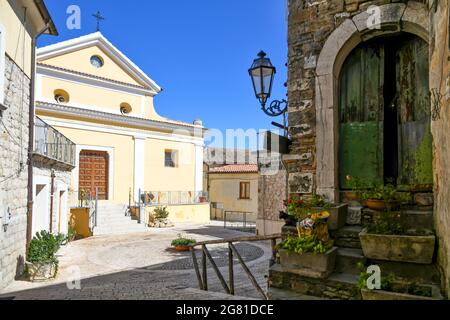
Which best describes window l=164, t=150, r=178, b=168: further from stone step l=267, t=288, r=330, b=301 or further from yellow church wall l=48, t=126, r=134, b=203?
stone step l=267, t=288, r=330, b=301

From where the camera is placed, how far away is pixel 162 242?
12.0m

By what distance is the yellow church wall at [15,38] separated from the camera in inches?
242

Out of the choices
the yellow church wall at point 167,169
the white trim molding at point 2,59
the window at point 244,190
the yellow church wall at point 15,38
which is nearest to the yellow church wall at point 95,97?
the yellow church wall at point 167,169

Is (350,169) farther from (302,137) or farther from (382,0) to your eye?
(382,0)

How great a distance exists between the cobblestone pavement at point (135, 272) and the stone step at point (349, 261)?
1.08 m

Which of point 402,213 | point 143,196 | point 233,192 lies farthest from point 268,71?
point 233,192

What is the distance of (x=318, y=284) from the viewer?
3.28 m

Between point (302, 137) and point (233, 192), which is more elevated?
point (302, 137)

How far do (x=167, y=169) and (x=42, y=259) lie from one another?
12.4 meters

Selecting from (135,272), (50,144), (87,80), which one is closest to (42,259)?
(135,272)

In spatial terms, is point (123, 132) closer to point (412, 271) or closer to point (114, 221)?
point (114, 221)

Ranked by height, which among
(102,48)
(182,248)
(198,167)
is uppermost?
(102,48)

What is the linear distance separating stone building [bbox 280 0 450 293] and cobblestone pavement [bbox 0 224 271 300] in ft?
6.87

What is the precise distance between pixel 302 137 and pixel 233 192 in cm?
1811
